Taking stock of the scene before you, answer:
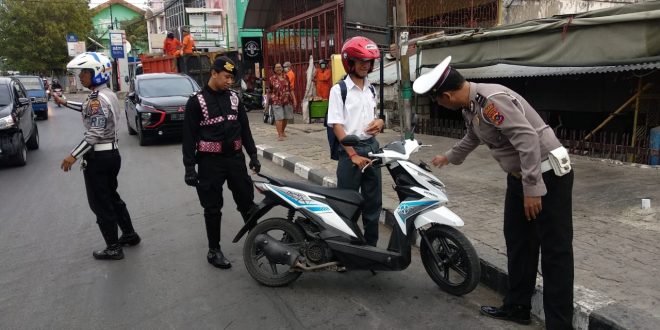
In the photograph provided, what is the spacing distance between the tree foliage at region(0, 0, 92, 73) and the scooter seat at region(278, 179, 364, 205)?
151 ft

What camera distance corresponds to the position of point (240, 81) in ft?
63.8

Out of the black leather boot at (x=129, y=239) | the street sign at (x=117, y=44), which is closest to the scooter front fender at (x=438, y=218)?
the black leather boot at (x=129, y=239)

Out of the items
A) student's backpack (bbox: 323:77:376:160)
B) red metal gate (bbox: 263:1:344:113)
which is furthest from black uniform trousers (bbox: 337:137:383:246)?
red metal gate (bbox: 263:1:344:113)

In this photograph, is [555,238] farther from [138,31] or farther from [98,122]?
[138,31]

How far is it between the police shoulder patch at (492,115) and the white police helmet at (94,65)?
3338mm

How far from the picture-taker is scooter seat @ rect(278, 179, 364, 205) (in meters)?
3.74

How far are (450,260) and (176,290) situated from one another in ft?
6.75

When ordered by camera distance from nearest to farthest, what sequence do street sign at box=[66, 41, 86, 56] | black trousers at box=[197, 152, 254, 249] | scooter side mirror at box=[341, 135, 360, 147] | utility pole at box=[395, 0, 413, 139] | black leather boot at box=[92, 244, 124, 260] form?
scooter side mirror at box=[341, 135, 360, 147] < black trousers at box=[197, 152, 254, 249] < black leather boot at box=[92, 244, 124, 260] < utility pole at box=[395, 0, 413, 139] < street sign at box=[66, 41, 86, 56]

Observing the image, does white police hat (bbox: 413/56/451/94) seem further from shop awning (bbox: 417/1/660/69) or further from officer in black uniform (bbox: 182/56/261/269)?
shop awning (bbox: 417/1/660/69)

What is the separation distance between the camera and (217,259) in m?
4.23

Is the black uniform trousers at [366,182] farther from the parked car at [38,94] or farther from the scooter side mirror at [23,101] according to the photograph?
the parked car at [38,94]

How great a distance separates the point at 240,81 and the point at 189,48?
2.29 m

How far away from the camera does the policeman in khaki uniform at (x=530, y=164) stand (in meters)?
2.66

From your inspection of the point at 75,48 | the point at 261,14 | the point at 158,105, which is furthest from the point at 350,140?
the point at 75,48
